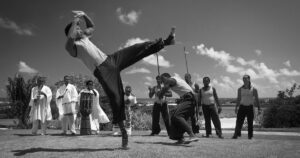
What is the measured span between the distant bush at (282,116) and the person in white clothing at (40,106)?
569 inches

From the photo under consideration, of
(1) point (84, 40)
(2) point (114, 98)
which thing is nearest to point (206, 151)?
(2) point (114, 98)

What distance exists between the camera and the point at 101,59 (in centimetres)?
587

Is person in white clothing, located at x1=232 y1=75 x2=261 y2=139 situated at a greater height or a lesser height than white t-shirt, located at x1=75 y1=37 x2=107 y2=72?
lesser

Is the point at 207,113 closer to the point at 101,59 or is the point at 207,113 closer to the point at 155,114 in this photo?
the point at 155,114

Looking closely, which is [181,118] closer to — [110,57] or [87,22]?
[110,57]

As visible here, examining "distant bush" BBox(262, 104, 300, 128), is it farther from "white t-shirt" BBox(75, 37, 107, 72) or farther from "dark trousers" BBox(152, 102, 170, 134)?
"white t-shirt" BBox(75, 37, 107, 72)

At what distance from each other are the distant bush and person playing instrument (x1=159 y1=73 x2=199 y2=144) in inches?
547

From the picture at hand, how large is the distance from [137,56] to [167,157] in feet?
6.52

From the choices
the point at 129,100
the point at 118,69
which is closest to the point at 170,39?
the point at 118,69

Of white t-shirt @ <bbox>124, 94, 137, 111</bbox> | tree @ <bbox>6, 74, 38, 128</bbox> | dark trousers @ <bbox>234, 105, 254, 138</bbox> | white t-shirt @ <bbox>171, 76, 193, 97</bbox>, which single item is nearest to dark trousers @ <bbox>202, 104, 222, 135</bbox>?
dark trousers @ <bbox>234, 105, 254, 138</bbox>

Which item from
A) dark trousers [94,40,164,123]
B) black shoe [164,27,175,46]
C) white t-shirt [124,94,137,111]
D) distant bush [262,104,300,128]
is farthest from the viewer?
distant bush [262,104,300,128]

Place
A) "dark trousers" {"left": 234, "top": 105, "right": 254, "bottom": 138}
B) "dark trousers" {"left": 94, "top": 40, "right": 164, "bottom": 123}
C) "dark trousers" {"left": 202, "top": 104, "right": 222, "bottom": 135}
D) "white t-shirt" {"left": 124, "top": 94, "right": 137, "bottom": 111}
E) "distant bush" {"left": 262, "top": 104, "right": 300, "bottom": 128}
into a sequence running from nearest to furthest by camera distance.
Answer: "dark trousers" {"left": 94, "top": 40, "right": 164, "bottom": 123}, "dark trousers" {"left": 234, "top": 105, "right": 254, "bottom": 138}, "dark trousers" {"left": 202, "top": 104, "right": 222, "bottom": 135}, "white t-shirt" {"left": 124, "top": 94, "right": 137, "bottom": 111}, "distant bush" {"left": 262, "top": 104, "right": 300, "bottom": 128}

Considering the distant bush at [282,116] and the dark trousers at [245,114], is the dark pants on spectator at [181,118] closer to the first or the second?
the dark trousers at [245,114]

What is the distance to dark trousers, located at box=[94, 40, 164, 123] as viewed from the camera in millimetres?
5727
